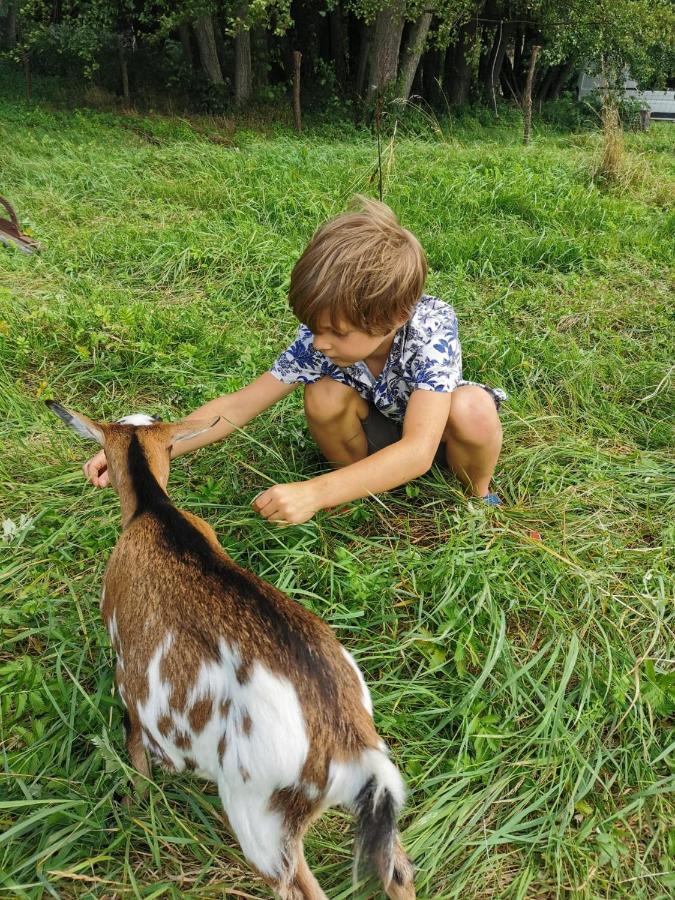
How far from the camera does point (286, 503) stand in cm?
193

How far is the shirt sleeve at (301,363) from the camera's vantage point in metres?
2.52

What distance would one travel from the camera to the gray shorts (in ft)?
8.90

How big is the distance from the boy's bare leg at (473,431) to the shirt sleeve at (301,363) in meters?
0.50

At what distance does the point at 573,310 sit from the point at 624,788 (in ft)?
10.4

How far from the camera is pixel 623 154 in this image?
22.1 feet

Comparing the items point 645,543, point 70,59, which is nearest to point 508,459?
point 645,543

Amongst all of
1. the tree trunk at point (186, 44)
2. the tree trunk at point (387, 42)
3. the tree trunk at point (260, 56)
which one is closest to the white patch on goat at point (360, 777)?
the tree trunk at point (387, 42)

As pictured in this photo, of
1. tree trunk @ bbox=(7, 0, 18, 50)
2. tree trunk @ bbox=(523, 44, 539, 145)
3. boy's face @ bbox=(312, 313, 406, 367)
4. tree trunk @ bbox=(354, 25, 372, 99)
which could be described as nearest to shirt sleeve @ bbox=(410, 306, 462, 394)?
boy's face @ bbox=(312, 313, 406, 367)

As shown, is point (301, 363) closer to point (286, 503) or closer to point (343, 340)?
point (343, 340)

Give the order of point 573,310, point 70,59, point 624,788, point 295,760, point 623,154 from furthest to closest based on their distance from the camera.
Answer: point 70,59 → point 623,154 → point 573,310 → point 624,788 → point 295,760

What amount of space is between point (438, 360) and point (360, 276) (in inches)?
16.8

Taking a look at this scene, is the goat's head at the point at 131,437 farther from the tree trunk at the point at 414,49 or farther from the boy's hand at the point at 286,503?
the tree trunk at the point at 414,49

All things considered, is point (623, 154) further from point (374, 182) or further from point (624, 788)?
point (624, 788)

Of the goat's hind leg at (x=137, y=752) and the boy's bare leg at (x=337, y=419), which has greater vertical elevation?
the boy's bare leg at (x=337, y=419)
